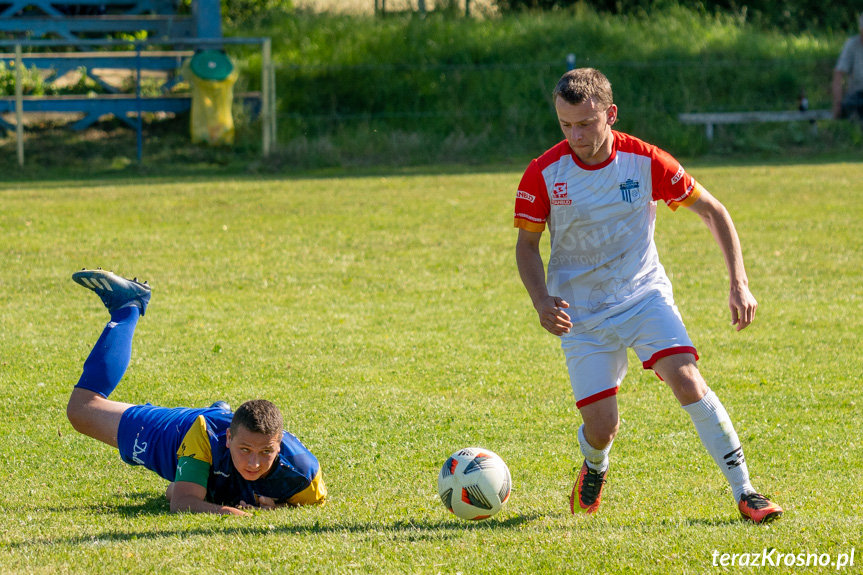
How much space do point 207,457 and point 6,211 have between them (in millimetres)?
11023

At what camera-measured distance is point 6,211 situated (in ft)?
47.2

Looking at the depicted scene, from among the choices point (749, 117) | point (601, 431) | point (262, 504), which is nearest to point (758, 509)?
point (601, 431)

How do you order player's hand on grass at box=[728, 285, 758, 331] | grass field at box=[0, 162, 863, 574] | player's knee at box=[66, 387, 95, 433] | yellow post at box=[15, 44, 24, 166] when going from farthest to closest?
yellow post at box=[15, 44, 24, 166] → player's knee at box=[66, 387, 95, 433] → player's hand on grass at box=[728, 285, 758, 331] → grass field at box=[0, 162, 863, 574]

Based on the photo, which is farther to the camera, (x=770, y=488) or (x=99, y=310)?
(x=99, y=310)

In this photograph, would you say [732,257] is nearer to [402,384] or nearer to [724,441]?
[724,441]

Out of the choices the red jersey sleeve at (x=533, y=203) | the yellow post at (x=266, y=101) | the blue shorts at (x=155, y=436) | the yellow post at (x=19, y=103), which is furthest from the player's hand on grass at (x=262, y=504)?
the yellow post at (x=19, y=103)

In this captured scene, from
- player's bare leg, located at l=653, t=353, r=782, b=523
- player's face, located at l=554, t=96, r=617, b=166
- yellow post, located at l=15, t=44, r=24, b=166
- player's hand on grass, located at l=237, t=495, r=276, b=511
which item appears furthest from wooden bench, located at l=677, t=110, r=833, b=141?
player's hand on grass, located at l=237, t=495, r=276, b=511

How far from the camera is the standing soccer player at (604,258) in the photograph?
14.6 ft

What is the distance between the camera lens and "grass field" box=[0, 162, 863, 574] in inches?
159

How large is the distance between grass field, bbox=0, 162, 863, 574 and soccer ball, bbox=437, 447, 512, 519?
0.23ft

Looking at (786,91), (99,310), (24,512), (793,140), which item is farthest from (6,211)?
(786,91)

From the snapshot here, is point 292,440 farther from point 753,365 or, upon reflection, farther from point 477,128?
point 477,128

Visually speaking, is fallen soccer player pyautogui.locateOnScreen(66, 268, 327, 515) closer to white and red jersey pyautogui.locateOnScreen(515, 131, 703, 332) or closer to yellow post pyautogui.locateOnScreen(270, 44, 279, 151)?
white and red jersey pyautogui.locateOnScreen(515, 131, 703, 332)

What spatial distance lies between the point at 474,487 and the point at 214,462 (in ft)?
4.05
